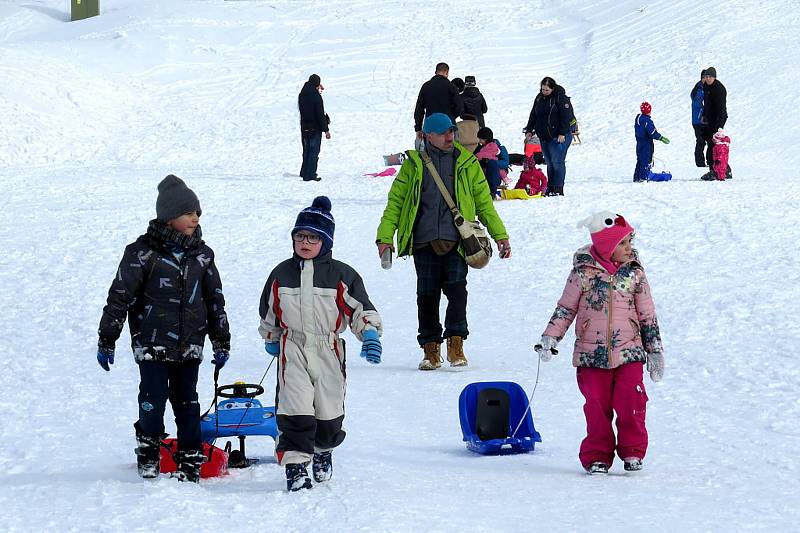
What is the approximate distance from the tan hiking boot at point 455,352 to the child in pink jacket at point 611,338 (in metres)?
2.58

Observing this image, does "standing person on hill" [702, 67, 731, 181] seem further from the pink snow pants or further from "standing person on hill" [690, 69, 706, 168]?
the pink snow pants

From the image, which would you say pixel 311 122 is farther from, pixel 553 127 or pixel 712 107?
pixel 712 107

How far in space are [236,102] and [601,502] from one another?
80.9 feet

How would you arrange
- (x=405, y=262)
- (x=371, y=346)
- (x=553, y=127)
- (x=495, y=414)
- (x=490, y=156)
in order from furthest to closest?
(x=553, y=127) → (x=490, y=156) → (x=405, y=262) → (x=495, y=414) → (x=371, y=346)

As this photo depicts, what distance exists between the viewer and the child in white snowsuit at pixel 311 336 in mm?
5266

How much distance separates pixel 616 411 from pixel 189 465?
2.00 metres

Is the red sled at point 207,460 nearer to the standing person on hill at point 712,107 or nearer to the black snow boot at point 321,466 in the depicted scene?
the black snow boot at point 321,466

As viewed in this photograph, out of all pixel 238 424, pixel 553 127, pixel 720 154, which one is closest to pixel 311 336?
pixel 238 424

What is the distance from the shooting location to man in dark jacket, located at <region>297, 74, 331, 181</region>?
725 inches

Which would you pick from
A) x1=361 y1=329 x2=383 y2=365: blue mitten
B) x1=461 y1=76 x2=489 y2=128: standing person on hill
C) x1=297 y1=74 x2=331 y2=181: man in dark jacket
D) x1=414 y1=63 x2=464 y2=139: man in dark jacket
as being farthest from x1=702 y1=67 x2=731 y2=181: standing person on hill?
x1=361 y1=329 x2=383 y2=365: blue mitten

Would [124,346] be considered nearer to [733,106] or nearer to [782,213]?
[782,213]

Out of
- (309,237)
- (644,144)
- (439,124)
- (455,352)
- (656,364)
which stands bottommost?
(455,352)

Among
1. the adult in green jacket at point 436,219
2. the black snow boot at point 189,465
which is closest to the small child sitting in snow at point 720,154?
the adult in green jacket at point 436,219

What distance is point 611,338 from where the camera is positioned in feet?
18.8
